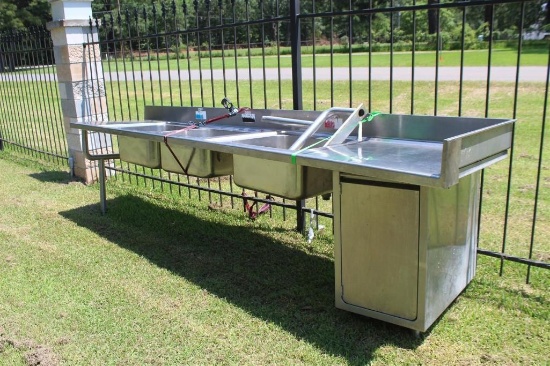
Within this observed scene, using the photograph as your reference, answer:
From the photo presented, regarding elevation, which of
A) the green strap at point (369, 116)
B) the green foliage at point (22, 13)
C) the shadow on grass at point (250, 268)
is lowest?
the shadow on grass at point (250, 268)

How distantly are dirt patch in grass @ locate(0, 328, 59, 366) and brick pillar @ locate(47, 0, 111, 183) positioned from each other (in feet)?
12.8

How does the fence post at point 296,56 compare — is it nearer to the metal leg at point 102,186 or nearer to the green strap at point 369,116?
the green strap at point 369,116

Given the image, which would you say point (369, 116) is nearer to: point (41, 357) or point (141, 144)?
point (141, 144)

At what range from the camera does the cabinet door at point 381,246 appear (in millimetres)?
2852

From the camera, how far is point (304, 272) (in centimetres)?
404

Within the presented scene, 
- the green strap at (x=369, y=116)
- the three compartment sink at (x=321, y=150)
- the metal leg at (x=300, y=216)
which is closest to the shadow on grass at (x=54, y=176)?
the three compartment sink at (x=321, y=150)

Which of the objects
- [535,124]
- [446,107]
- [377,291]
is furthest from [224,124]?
[446,107]

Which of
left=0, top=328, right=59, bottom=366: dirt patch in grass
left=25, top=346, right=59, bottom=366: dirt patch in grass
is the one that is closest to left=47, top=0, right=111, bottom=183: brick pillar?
left=0, top=328, right=59, bottom=366: dirt patch in grass

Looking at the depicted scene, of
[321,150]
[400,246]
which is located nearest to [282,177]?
[321,150]

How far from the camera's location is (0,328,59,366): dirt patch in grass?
9.91 ft

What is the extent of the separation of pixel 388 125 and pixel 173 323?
1.94 m

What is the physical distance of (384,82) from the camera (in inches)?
570

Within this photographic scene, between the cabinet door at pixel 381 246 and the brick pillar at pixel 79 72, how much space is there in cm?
464

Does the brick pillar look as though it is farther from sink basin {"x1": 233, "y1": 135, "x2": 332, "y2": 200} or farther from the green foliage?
the green foliage
